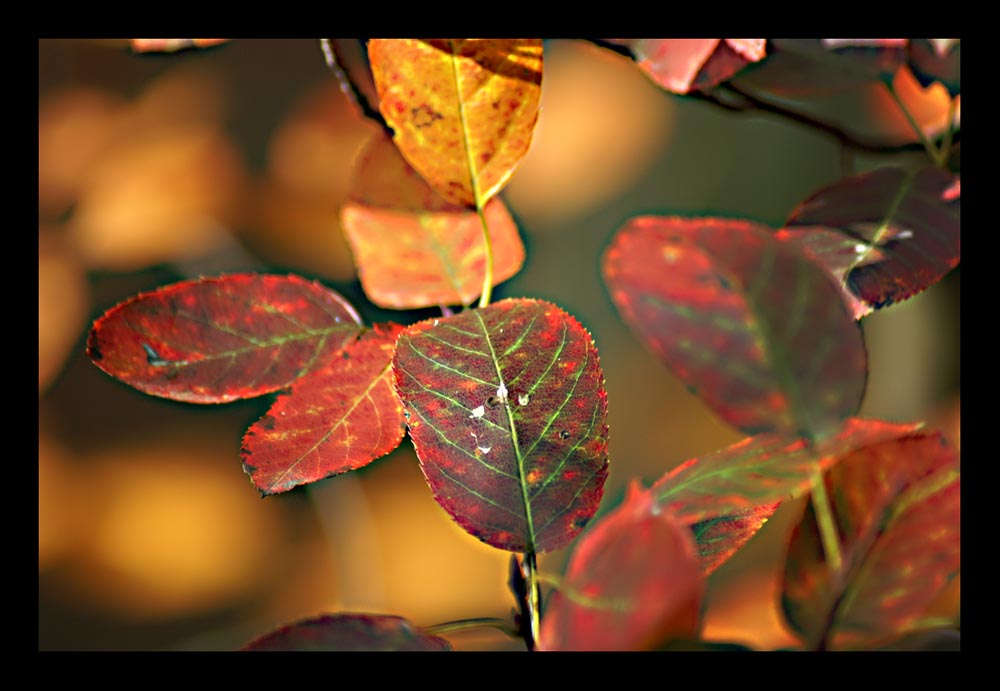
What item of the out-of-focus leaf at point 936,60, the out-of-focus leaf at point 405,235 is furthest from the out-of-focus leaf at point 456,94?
the out-of-focus leaf at point 936,60

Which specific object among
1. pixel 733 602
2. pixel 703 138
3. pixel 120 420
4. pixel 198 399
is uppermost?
pixel 703 138

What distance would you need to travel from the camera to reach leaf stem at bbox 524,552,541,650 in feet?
0.66

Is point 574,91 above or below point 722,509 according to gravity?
above

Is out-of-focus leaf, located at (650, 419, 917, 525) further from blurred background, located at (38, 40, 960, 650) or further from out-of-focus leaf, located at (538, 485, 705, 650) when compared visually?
blurred background, located at (38, 40, 960, 650)

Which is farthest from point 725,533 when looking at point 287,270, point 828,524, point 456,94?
point 287,270

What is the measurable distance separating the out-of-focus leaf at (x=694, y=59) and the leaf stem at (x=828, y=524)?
0.15 metres

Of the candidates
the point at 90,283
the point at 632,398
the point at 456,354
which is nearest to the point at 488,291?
the point at 456,354

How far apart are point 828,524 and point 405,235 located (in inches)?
7.1

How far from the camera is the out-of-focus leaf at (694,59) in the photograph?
9.9 inches

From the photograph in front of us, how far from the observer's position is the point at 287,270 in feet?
1.73

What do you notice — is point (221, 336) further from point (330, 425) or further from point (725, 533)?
point (725, 533)

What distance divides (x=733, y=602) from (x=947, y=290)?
272 millimetres

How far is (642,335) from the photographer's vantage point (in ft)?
0.52

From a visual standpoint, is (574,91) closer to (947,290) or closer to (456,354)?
(947,290)
